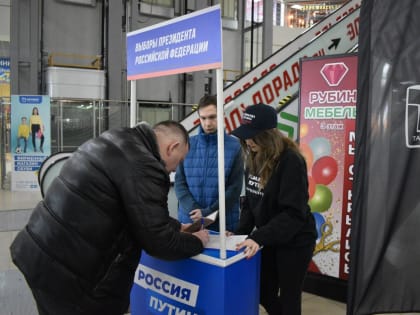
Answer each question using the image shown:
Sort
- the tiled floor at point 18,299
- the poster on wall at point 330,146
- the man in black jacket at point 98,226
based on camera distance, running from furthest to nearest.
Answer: the poster on wall at point 330,146
the tiled floor at point 18,299
the man in black jacket at point 98,226

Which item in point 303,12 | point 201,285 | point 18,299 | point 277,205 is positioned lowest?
point 18,299

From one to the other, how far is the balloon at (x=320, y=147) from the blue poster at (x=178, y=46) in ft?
5.61

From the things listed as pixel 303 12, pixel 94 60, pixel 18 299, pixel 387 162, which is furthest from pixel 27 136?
pixel 303 12

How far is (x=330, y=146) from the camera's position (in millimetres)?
3324

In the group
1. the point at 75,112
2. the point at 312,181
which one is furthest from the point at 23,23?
the point at 312,181

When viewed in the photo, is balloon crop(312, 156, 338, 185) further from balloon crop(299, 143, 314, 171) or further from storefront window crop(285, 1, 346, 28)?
storefront window crop(285, 1, 346, 28)

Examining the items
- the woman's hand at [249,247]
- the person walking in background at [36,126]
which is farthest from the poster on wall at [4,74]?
the woman's hand at [249,247]

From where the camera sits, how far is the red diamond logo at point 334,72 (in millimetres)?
3178

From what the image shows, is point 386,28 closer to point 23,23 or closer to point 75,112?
point 75,112

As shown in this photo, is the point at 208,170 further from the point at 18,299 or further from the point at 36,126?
the point at 36,126

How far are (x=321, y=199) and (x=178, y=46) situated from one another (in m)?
1.97

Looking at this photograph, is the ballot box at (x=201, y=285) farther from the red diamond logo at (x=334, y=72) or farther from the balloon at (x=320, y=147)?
the red diamond logo at (x=334, y=72)

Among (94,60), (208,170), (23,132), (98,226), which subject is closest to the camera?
(98,226)

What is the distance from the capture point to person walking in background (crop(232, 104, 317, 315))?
6.41 feet
